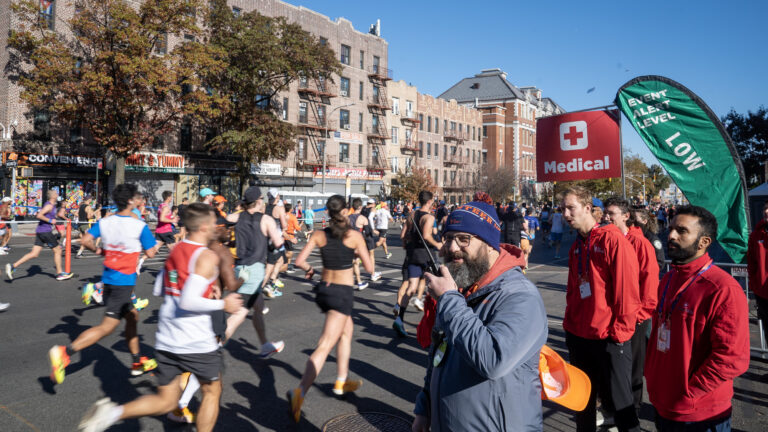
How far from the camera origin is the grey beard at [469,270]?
2.10 metres

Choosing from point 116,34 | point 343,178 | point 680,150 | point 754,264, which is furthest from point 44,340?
point 343,178

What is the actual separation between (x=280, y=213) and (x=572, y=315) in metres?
6.55

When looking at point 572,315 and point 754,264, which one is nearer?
point 572,315

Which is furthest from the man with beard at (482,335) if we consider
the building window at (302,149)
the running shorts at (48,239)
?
the building window at (302,149)

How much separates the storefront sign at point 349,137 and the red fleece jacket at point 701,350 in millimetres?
43303

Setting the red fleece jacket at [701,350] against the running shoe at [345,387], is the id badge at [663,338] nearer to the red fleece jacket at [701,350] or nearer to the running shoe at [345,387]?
the red fleece jacket at [701,350]

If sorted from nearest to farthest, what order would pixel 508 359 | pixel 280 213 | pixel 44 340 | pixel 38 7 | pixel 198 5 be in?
1. pixel 508 359
2. pixel 44 340
3. pixel 280 213
4. pixel 38 7
5. pixel 198 5

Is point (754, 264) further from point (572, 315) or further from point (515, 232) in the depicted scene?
point (515, 232)

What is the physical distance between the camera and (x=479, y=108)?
71000 mm

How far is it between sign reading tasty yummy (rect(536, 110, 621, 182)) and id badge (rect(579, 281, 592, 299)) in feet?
8.79

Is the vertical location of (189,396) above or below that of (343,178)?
below

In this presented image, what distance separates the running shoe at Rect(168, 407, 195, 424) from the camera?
13.3 feet

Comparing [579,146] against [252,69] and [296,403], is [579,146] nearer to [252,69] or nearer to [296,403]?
[296,403]

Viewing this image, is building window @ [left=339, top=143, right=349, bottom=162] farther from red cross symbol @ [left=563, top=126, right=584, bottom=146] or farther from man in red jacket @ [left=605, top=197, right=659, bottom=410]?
man in red jacket @ [left=605, top=197, right=659, bottom=410]
